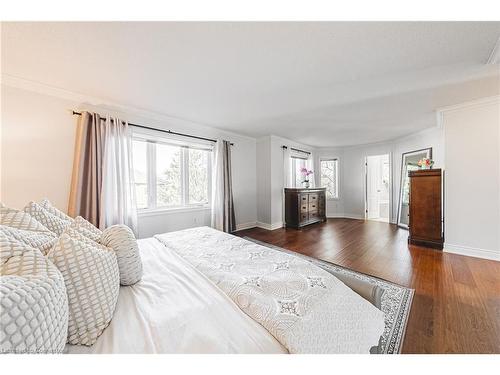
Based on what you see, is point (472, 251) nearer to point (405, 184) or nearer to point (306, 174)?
point (405, 184)

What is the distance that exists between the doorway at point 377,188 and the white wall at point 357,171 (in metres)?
0.16

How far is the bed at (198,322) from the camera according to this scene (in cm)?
69

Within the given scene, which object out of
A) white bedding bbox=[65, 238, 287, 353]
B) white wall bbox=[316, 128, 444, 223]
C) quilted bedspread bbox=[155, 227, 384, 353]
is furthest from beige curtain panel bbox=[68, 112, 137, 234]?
white wall bbox=[316, 128, 444, 223]

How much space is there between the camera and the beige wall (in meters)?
2.10

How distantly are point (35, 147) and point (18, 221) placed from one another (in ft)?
6.17

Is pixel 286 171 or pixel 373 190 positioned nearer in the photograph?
pixel 286 171

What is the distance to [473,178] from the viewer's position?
2.80 m

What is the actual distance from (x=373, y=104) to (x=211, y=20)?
2547 mm

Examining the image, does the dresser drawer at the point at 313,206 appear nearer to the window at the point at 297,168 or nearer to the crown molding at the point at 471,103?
the window at the point at 297,168

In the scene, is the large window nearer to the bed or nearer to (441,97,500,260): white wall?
(441,97,500,260): white wall

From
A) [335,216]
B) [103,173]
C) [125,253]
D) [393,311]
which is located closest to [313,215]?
[335,216]

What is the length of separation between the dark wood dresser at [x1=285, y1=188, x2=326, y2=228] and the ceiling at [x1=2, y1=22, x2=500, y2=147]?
222 centimetres

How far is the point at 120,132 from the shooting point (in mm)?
2756
